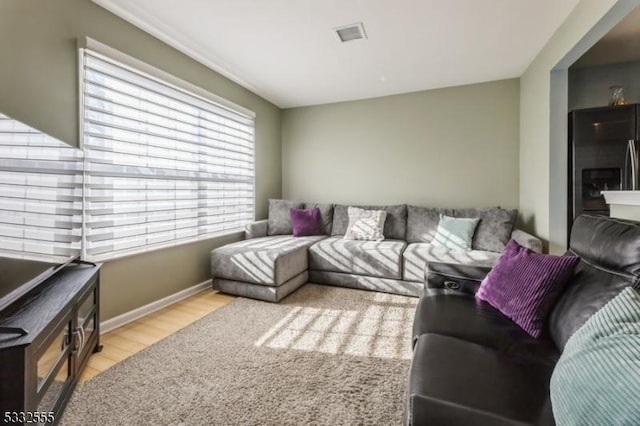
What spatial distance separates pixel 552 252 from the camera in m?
2.71

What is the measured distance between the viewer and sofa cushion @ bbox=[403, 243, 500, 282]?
113 inches

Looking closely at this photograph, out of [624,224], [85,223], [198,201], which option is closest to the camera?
[624,224]

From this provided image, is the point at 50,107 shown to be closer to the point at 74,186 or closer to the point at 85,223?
the point at 74,186

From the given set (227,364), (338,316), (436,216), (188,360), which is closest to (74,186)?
(188,360)

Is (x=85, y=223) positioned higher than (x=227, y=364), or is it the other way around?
(x=85, y=223)

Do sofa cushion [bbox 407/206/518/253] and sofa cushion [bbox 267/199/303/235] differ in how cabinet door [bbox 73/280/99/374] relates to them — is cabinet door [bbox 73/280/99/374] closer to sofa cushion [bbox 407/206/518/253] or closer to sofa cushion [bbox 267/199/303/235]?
sofa cushion [bbox 267/199/303/235]

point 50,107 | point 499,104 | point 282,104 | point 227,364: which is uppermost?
point 282,104

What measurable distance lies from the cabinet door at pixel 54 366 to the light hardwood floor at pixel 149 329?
29 cm

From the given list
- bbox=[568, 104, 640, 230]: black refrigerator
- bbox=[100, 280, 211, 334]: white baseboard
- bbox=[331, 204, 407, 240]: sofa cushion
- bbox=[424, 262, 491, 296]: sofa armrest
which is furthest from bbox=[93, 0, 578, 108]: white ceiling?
bbox=[100, 280, 211, 334]: white baseboard

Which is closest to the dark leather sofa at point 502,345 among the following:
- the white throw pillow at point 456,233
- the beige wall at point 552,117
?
the beige wall at point 552,117

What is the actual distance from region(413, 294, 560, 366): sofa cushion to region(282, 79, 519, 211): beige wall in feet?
8.15

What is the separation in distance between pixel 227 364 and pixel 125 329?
1.08 metres

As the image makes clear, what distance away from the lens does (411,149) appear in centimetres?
405

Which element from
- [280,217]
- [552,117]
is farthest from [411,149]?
[280,217]
